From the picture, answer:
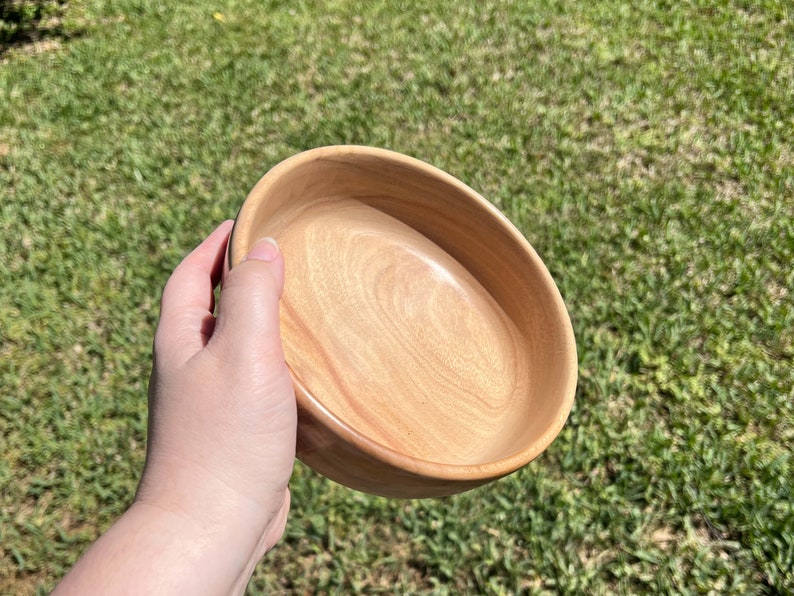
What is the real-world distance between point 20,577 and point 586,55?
429cm

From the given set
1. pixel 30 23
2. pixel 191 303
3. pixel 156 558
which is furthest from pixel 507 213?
pixel 30 23

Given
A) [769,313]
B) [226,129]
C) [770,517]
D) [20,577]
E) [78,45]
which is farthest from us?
[78,45]

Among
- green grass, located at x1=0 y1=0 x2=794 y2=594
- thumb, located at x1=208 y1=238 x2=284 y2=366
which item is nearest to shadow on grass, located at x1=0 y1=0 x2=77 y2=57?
green grass, located at x1=0 y1=0 x2=794 y2=594

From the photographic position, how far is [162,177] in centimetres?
364

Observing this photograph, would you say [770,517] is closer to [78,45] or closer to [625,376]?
[625,376]

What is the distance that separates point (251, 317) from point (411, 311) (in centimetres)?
58

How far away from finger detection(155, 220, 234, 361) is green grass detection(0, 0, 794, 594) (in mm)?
1169

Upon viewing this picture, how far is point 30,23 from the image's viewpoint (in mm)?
4598

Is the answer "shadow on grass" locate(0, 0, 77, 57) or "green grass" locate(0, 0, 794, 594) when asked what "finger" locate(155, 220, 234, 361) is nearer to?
"green grass" locate(0, 0, 794, 594)

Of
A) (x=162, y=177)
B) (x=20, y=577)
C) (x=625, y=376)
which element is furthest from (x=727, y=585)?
(x=162, y=177)

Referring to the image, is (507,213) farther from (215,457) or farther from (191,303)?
(215,457)

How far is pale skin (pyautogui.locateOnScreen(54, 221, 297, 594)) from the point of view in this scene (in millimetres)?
1298

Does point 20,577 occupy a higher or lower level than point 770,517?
higher

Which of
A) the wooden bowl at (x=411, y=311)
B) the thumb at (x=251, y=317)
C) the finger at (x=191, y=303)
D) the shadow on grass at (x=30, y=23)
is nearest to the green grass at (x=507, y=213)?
the shadow on grass at (x=30, y=23)
